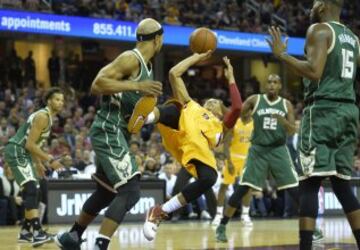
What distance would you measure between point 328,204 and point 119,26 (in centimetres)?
908

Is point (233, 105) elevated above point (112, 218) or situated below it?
above

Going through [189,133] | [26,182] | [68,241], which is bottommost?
[68,241]

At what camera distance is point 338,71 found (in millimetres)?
6215

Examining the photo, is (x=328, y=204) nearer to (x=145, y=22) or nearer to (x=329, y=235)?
(x=329, y=235)

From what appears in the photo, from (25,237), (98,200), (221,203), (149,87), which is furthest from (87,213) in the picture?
(221,203)

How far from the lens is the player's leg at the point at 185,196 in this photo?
25.7 feet

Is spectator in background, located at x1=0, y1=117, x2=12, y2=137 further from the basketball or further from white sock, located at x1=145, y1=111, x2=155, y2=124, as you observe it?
white sock, located at x1=145, y1=111, x2=155, y2=124

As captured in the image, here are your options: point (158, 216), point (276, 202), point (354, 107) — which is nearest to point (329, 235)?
point (158, 216)

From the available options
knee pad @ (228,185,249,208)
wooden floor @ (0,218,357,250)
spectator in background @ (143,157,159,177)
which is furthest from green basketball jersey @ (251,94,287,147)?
spectator in background @ (143,157,159,177)

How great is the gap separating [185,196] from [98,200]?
54.1 inches

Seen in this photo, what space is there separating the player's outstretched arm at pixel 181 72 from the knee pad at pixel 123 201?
2.16 m

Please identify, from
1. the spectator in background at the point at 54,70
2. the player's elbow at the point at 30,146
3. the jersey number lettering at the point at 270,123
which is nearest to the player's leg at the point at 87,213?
the player's elbow at the point at 30,146

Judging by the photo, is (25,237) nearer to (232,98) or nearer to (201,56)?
(232,98)

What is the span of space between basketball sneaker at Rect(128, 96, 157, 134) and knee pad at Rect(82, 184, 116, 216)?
0.69 m
